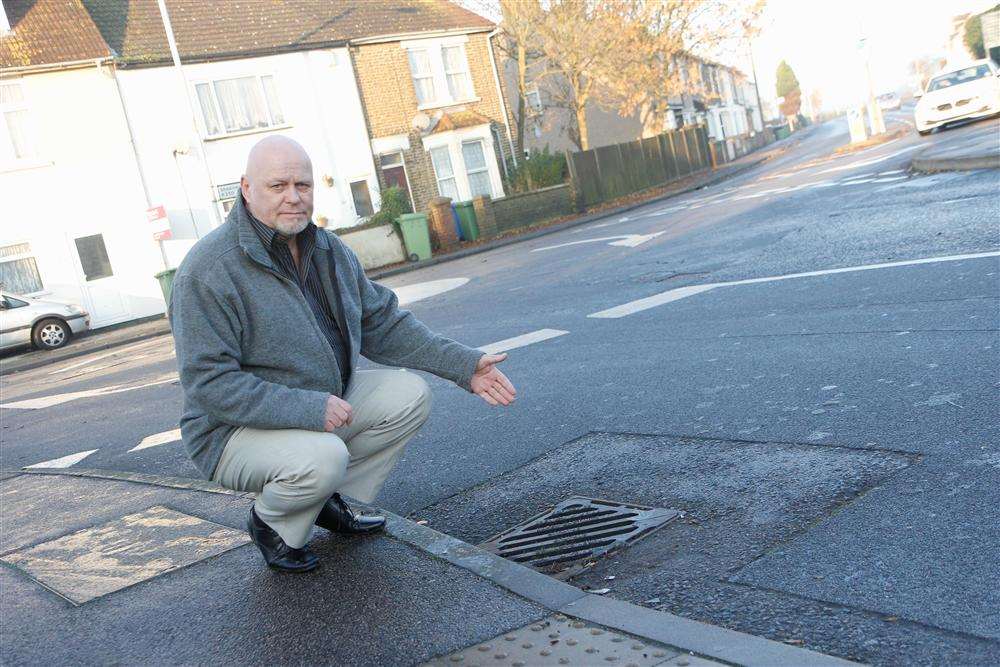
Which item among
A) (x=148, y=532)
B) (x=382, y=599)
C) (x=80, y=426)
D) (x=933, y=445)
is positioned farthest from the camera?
(x=80, y=426)

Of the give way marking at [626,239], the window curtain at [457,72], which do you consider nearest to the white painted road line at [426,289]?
the give way marking at [626,239]

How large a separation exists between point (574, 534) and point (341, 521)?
1008 mm

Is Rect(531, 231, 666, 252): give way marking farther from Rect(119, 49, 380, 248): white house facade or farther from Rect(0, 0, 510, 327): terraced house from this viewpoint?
Rect(119, 49, 380, 248): white house facade

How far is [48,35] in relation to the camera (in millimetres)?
24656

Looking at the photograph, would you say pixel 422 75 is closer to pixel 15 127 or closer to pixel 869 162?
pixel 15 127

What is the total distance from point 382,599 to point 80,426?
264 inches

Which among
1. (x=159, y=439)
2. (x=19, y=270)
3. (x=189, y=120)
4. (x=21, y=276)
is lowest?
(x=159, y=439)

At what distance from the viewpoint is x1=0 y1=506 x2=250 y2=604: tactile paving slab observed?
13.7 ft

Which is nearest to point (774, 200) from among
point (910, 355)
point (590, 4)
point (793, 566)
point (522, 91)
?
point (910, 355)

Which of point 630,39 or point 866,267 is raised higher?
point 630,39

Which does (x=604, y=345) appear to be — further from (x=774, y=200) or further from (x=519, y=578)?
(x=774, y=200)

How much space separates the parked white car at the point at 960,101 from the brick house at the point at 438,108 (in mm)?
12688

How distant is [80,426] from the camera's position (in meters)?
9.20

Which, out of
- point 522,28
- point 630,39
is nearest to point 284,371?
point 522,28
